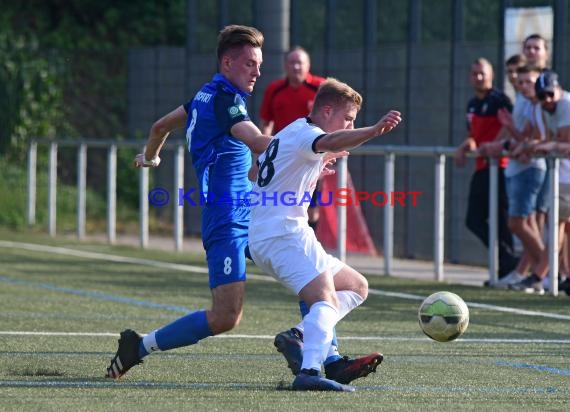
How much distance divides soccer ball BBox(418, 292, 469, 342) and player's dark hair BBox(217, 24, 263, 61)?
5.95ft

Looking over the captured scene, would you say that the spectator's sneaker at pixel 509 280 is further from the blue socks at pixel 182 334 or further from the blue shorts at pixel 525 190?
the blue socks at pixel 182 334

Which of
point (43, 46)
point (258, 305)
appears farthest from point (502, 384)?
point (43, 46)

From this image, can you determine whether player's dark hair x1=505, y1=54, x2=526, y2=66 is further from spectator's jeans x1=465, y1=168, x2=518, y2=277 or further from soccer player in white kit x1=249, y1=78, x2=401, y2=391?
soccer player in white kit x1=249, y1=78, x2=401, y2=391

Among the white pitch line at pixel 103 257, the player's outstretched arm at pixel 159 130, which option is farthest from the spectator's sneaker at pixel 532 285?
the player's outstretched arm at pixel 159 130

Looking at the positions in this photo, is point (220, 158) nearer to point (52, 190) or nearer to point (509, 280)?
point (509, 280)

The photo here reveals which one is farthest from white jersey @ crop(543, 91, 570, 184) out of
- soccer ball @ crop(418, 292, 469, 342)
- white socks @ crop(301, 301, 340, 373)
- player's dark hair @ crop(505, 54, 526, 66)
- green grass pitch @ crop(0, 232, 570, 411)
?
white socks @ crop(301, 301, 340, 373)

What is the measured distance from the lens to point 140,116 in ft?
77.6

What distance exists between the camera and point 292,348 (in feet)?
26.5

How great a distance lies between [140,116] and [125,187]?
1.13 m

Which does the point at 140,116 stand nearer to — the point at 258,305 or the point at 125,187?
the point at 125,187

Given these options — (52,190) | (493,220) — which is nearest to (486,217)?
(493,220)

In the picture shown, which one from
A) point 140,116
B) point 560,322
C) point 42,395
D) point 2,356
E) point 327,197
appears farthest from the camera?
point 140,116

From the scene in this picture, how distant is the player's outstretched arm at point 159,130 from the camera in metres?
8.71

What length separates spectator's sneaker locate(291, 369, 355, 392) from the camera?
7659 mm
